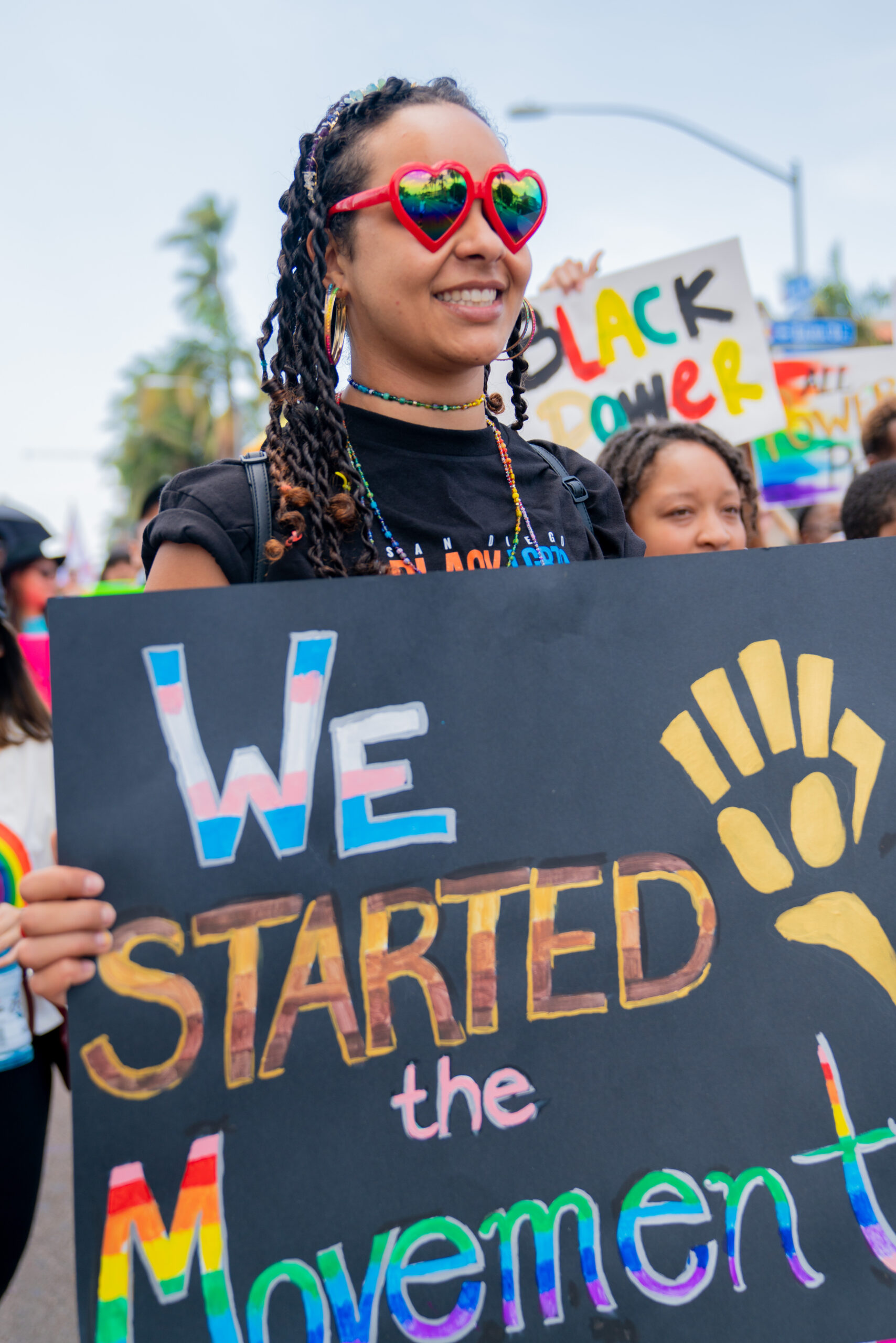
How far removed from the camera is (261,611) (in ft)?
3.78

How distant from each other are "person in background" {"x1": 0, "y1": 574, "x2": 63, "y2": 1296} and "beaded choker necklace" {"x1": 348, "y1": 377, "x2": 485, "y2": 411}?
2.66 feet

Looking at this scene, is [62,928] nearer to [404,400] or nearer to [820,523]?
[404,400]

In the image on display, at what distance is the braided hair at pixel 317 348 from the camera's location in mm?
1268

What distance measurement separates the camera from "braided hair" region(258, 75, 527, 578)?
49.9 inches

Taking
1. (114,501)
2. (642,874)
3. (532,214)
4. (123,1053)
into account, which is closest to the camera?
(123,1053)

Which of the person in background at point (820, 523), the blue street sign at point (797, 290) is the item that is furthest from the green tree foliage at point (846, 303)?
the person in background at point (820, 523)

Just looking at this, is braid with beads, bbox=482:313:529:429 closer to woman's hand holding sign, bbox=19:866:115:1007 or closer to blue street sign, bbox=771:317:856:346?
woman's hand holding sign, bbox=19:866:115:1007

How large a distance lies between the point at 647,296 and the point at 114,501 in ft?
150

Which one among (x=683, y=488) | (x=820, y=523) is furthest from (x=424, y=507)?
(x=820, y=523)

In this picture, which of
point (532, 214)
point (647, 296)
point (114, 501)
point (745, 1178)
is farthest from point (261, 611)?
point (114, 501)

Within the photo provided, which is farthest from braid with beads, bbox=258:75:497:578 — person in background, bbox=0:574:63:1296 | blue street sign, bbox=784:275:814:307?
blue street sign, bbox=784:275:814:307

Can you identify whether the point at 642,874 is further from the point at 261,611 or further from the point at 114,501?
the point at 114,501

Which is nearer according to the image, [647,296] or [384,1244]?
[384,1244]

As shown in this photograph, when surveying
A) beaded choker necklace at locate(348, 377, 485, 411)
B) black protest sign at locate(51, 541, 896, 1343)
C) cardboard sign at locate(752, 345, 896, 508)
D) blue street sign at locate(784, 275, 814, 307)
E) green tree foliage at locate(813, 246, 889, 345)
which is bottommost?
black protest sign at locate(51, 541, 896, 1343)
